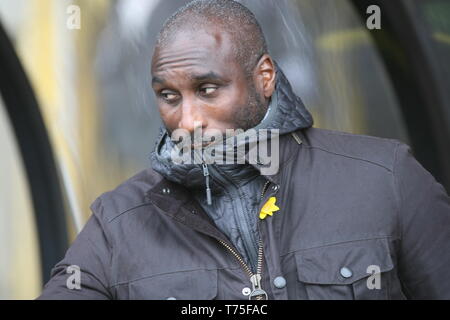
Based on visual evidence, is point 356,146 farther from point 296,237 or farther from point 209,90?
point 209,90

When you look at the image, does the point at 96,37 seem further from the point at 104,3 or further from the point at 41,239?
the point at 41,239

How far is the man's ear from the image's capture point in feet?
8.07

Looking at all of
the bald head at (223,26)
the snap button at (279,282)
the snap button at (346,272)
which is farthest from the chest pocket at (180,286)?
the bald head at (223,26)

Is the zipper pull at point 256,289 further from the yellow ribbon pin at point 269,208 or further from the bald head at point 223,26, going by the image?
the bald head at point 223,26

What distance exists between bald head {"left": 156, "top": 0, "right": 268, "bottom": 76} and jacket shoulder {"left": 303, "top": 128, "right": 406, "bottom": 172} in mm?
285

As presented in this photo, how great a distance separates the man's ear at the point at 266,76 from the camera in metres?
2.46

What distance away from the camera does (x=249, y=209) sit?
232 cm

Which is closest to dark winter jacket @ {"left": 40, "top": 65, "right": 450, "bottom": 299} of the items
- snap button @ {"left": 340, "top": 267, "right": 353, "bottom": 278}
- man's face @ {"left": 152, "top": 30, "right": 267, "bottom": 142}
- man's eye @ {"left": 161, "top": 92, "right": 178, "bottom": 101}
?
snap button @ {"left": 340, "top": 267, "right": 353, "bottom": 278}

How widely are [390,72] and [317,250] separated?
1.89 m

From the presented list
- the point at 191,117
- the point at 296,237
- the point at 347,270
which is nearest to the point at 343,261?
the point at 347,270

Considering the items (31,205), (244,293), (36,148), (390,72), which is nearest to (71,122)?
(36,148)

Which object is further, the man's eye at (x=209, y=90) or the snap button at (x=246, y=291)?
the man's eye at (x=209, y=90)

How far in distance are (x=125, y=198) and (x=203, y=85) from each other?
0.43m

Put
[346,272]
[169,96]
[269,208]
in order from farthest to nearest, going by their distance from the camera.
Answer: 1. [169,96]
2. [269,208]
3. [346,272]
